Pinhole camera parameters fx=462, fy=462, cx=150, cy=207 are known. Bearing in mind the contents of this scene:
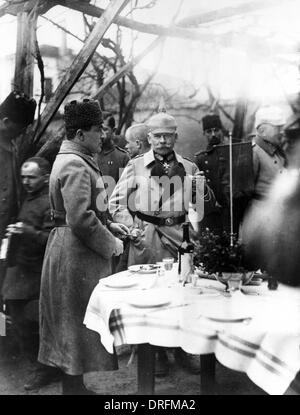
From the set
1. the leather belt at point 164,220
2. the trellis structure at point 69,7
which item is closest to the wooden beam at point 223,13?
the trellis structure at point 69,7

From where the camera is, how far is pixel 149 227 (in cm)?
356

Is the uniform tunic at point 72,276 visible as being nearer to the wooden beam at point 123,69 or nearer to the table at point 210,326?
the table at point 210,326

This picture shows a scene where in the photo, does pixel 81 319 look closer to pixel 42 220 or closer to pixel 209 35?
pixel 42 220

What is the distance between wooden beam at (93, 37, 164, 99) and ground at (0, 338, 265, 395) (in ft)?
9.22

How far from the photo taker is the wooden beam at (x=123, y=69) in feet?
16.2

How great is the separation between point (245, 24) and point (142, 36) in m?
1.12

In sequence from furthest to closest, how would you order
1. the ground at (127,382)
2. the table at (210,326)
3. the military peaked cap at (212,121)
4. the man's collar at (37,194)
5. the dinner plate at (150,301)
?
1. the military peaked cap at (212,121)
2. the man's collar at (37,194)
3. the ground at (127,382)
4. the dinner plate at (150,301)
5. the table at (210,326)

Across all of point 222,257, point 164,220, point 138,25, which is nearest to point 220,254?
point 222,257

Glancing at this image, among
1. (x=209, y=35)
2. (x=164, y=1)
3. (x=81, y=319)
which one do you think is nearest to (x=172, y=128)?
(x=164, y=1)

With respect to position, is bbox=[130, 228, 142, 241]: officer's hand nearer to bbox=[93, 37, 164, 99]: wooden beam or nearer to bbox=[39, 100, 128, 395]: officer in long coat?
bbox=[39, 100, 128, 395]: officer in long coat

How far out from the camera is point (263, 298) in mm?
2209

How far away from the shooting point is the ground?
321 centimetres

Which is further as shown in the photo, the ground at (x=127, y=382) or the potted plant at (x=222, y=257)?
the ground at (x=127, y=382)

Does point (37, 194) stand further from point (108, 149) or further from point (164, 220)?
point (108, 149)
